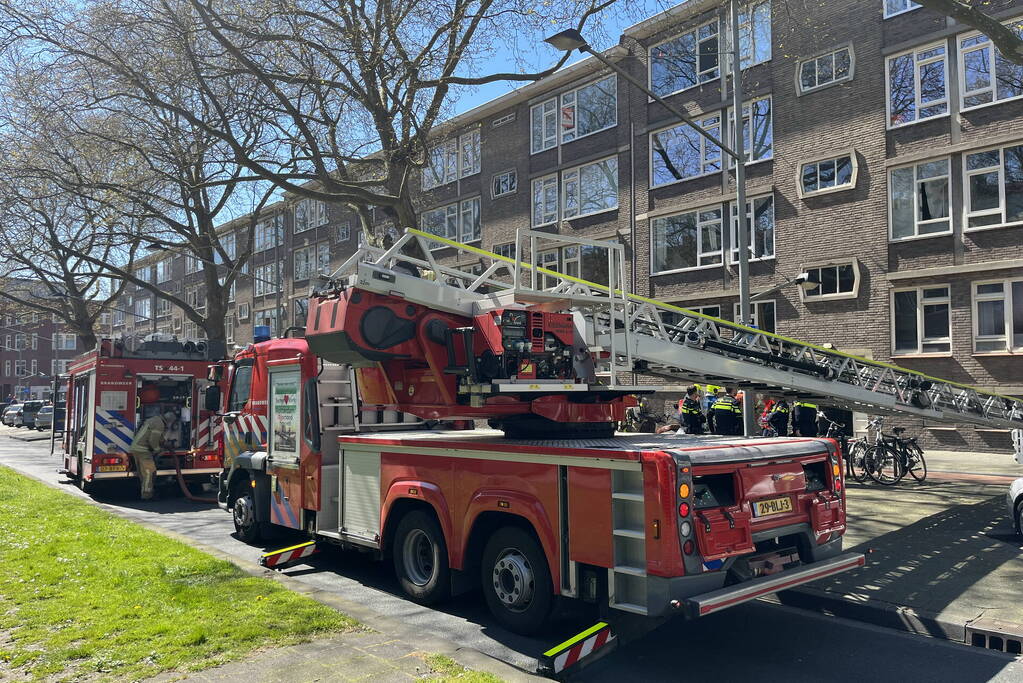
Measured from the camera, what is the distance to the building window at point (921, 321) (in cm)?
1880

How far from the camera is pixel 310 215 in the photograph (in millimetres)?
43500

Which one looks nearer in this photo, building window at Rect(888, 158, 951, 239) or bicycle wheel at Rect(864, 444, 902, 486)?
bicycle wheel at Rect(864, 444, 902, 486)

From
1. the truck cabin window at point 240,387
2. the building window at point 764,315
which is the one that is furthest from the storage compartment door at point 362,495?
the building window at point 764,315

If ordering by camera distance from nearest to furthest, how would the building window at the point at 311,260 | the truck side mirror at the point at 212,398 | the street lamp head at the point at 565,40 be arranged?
the truck side mirror at the point at 212,398 < the street lamp head at the point at 565,40 < the building window at the point at 311,260

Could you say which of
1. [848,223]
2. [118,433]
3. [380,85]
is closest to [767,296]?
[848,223]

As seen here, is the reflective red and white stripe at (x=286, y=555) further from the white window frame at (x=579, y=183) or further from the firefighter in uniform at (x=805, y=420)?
the white window frame at (x=579, y=183)

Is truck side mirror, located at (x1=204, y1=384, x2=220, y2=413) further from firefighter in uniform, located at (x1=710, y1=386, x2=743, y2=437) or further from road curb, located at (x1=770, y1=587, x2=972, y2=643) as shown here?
firefighter in uniform, located at (x1=710, y1=386, x2=743, y2=437)

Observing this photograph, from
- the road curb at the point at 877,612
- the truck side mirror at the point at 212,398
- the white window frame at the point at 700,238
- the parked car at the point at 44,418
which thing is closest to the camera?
the road curb at the point at 877,612

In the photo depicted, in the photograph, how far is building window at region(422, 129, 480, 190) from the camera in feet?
107

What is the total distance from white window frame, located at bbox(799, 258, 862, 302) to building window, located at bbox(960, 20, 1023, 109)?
14.7 ft

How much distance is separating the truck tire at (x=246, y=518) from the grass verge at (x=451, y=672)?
14.8ft

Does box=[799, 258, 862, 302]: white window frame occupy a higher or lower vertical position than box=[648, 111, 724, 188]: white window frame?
lower

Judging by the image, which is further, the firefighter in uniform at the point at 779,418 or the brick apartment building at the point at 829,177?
the brick apartment building at the point at 829,177

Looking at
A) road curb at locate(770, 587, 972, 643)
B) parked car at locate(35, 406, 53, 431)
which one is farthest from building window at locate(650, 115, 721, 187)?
parked car at locate(35, 406, 53, 431)
